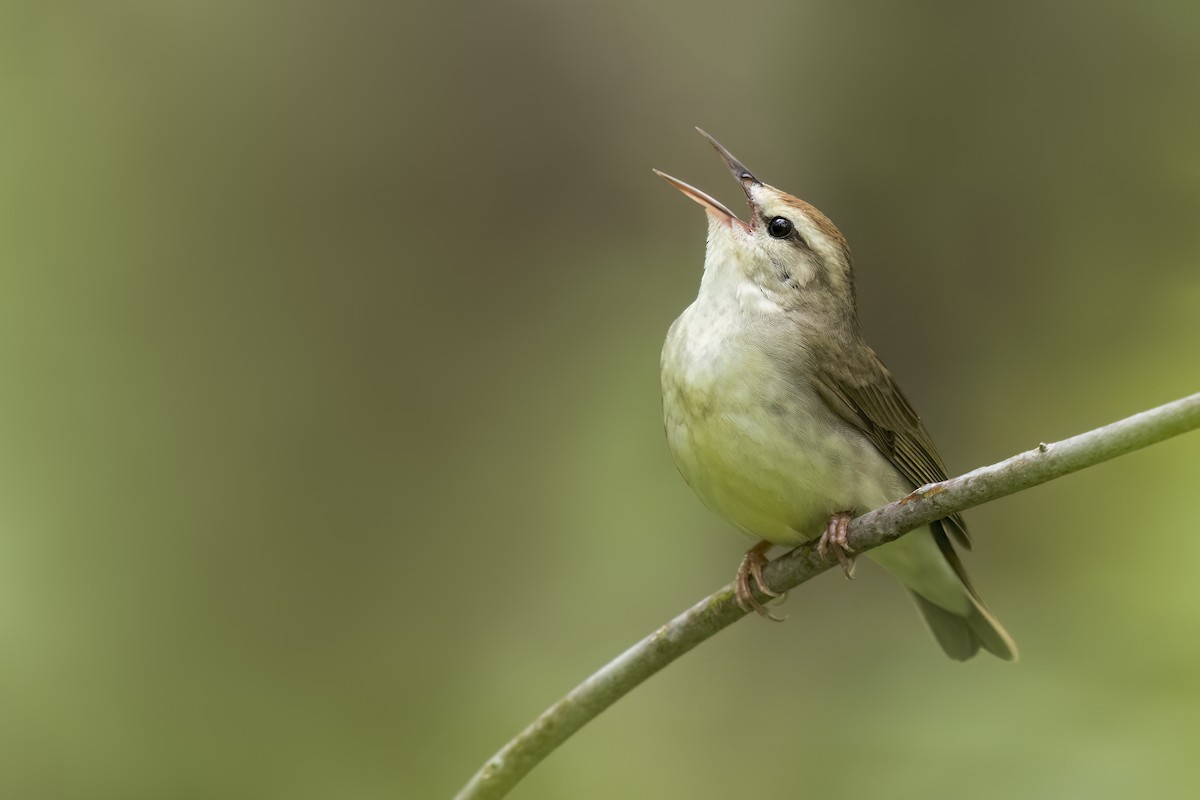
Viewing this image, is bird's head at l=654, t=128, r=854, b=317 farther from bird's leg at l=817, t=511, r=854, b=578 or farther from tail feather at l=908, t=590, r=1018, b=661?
tail feather at l=908, t=590, r=1018, b=661

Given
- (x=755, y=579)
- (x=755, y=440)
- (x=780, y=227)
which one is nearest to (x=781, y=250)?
(x=780, y=227)

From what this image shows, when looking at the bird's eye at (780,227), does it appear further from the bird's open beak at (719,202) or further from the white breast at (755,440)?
the white breast at (755,440)

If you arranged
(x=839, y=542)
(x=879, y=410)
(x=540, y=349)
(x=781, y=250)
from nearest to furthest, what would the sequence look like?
(x=839, y=542)
(x=879, y=410)
(x=781, y=250)
(x=540, y=349)

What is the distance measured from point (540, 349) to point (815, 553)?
292 centimetres

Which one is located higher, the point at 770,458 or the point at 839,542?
the point at 770,458

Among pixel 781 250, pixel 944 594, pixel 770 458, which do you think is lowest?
pixel 944 594

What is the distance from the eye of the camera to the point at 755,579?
13.3ft

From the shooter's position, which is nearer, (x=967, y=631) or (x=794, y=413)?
(x=794, y=413)

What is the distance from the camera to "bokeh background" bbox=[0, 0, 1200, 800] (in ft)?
14.2

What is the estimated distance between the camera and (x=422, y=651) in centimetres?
543

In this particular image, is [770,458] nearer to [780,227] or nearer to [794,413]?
[794,413]

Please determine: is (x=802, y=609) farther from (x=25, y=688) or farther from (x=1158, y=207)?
(x=25, y=688)

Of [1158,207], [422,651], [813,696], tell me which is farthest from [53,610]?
[1158,207]

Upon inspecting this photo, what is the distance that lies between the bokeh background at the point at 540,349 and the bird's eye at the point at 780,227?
3.81ft
